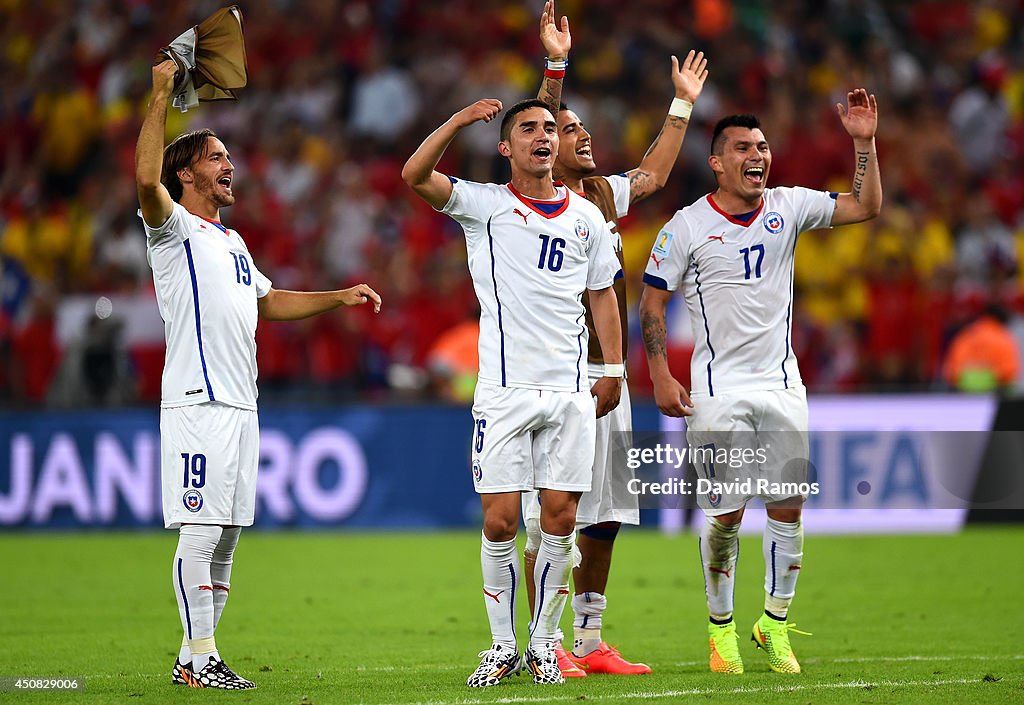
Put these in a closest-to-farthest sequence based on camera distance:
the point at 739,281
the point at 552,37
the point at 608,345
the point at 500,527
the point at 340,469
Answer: the point at 500,527 < the point at 608,345 < the point at 739,281 < the point at 552,37 < the point at 340,469

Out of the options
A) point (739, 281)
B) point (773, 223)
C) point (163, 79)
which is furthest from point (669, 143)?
point (163, 79)

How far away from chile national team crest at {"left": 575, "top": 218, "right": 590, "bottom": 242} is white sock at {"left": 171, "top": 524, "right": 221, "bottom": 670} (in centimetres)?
235

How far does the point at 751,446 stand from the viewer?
8.21 metres

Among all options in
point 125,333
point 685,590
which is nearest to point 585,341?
point 685,590

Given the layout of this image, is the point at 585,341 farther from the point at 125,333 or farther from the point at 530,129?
the point at 125,333

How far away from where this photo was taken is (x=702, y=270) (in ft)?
27.5

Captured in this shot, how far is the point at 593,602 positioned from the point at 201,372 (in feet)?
8.06

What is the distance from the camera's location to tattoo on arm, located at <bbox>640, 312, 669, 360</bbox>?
8.37 metres

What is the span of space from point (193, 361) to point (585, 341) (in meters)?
1.96

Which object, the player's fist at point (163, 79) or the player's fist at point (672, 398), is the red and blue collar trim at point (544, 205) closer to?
the player's fist at point (672, 398)

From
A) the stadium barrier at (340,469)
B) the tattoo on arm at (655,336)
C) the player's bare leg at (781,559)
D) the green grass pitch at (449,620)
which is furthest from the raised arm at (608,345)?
the stadium barrier at (340,469)

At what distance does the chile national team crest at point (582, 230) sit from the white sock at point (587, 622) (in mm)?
1976

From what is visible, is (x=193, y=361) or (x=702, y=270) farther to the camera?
(x=702, y=270)

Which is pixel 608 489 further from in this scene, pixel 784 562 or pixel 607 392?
pixel 784 562
